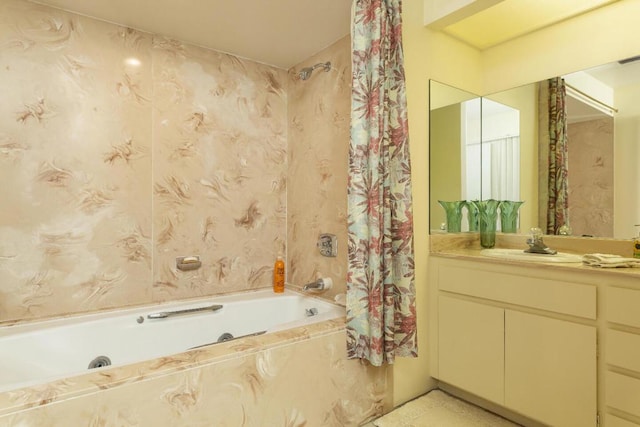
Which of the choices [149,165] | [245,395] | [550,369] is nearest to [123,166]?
[149,165]

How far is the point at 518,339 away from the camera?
1.54 metres

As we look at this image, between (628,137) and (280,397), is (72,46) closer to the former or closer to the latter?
(280,397)

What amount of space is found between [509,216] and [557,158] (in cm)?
44

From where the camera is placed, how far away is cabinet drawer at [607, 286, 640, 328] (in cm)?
121

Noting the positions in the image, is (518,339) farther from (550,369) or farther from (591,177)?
(591,177)

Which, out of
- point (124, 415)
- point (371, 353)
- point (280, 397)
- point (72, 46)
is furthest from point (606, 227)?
point (72, 46)

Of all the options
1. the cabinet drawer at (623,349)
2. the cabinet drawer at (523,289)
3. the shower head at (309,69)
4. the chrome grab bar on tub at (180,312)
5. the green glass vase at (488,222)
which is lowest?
the chrome grab bar on tub at (180,312)

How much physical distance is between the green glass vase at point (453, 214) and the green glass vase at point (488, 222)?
0.58ft

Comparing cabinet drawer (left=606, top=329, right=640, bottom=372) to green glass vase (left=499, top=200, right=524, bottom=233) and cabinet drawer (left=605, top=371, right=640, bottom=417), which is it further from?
green glass vase (left=499, top=200, right=524, bottom=233)

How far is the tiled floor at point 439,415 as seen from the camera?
1623 millimetres

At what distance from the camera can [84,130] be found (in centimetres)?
185

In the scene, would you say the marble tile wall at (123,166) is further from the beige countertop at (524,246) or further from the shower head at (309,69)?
the beige countertop at (524,246)

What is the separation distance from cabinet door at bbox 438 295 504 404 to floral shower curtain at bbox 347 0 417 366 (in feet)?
1.09

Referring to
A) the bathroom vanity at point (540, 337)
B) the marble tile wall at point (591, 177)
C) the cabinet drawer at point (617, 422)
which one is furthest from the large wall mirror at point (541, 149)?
the cabinet drawer at point (617, 422)
